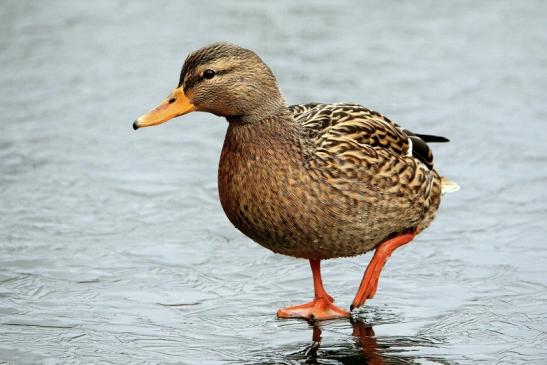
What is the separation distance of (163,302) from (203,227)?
51.2 inches

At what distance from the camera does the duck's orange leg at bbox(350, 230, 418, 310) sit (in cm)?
611

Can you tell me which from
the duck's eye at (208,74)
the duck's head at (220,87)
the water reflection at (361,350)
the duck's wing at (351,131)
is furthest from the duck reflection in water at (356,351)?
the duck's eye at (208,74)

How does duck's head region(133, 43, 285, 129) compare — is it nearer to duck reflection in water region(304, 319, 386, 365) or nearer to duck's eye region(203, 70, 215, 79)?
duck's eye region(203, 70, 215, 79)

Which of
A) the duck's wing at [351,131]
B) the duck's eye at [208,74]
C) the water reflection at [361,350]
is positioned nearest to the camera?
the water reflection at [361,350]

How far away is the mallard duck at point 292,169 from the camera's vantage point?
227 inches

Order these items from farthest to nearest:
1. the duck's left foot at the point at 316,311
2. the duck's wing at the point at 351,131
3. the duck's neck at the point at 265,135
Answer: the duck's left foot at the point at 316,311, the duck's wing at the point at 351,131, the duck's neck at the point at 265,135

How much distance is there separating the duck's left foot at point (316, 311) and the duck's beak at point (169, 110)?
1.25m

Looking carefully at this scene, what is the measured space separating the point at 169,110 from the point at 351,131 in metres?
1.02

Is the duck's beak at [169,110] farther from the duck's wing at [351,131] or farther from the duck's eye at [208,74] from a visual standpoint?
the duck's wing at [351,131]

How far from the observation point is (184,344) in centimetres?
577

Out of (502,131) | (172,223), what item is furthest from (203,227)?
(502,131)

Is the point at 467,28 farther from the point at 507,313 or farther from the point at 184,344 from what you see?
the point at 184,344

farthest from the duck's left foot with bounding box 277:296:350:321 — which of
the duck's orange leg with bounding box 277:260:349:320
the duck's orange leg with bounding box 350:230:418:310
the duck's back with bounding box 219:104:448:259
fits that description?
the duck's back with bounding box 219:104:448:259

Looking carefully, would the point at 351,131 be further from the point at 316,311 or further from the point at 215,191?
the point at 215,191
